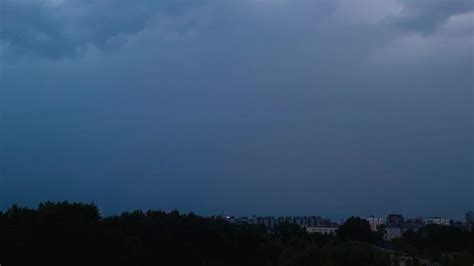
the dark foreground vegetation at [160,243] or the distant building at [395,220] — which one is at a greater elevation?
the distant building at [395,220]

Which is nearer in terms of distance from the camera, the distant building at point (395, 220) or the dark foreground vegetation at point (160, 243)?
the dark foreground vegetation at point (160, 243)

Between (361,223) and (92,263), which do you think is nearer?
(92,263)

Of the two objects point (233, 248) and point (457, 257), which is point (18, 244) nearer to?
point (457, 257)

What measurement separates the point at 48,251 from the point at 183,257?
48.4 ft

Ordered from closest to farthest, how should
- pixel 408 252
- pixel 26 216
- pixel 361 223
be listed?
pixel 26 216 → pixel 408 252 → pixel 361 223

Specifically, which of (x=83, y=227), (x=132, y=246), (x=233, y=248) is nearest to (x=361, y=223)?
(x=233, y=248)

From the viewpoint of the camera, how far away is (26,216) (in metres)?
30.9

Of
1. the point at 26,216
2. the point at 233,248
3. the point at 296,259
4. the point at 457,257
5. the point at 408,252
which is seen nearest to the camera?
the point at 457,257

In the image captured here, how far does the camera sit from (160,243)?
4288cm

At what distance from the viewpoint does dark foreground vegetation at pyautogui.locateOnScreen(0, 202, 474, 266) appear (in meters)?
27.8

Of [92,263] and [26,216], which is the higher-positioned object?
[26,216]

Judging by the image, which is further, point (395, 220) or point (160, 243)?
point (395, 220)

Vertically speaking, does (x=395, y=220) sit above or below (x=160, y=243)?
above

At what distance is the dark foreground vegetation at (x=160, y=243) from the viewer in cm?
2781
